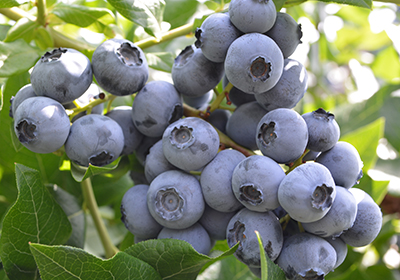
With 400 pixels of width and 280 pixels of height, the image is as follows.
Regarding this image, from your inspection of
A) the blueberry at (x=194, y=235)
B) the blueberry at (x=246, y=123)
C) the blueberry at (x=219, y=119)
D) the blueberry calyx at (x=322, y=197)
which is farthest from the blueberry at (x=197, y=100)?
the blueberry calyx at (x=322, y=197)

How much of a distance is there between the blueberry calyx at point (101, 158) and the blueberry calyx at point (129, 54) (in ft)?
0.77

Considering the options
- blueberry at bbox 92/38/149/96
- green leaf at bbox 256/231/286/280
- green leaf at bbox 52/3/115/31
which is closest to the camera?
green leaf at bbox 256/231/286/280

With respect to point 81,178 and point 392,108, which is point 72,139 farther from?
point 392,108

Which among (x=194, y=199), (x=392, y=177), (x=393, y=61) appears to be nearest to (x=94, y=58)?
(x=194, y=199)

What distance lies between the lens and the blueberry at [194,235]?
90 cm

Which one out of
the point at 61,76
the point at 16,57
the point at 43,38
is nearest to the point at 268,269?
the point at 61,76

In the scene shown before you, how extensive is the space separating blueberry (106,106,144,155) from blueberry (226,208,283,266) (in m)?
0.37

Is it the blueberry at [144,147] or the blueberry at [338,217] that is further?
the blueberry at [144,147]

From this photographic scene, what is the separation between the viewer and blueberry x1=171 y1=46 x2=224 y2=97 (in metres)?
0.96

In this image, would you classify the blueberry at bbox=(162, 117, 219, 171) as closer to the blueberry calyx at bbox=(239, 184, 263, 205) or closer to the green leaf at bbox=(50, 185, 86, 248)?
the blueberry calyx at bbox=(239, 184, 263, 205)

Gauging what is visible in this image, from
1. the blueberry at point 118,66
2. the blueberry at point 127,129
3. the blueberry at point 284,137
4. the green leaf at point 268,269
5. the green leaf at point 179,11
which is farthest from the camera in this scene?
the green leaf at point 179,11

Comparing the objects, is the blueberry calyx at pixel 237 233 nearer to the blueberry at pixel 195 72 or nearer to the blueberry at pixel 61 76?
the blueberry at pixel 195 72

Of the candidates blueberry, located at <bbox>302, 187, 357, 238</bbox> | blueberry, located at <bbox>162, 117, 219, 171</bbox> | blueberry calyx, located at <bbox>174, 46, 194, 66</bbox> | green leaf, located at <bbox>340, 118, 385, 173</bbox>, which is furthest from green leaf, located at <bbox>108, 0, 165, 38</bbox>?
green leaf, located at <bbox>340, 118, 385, 173</bbox>

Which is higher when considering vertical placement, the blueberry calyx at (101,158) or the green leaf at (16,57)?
the green leaf at (16,57)
